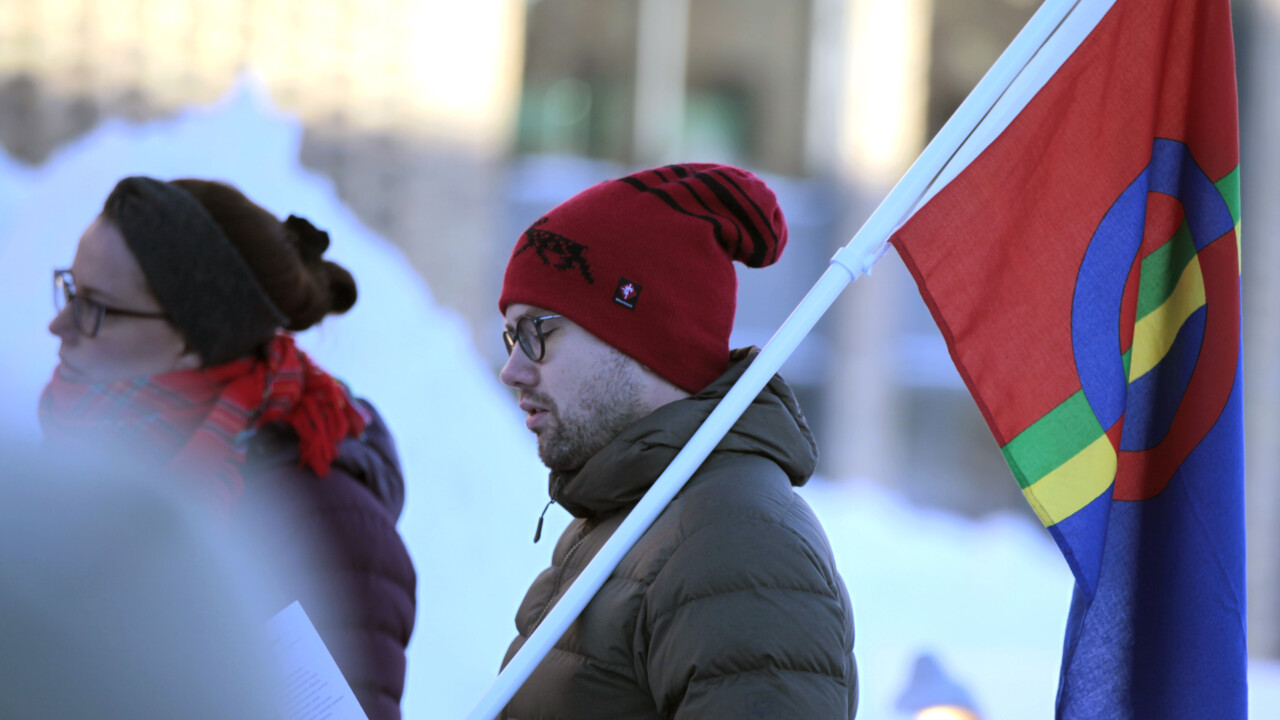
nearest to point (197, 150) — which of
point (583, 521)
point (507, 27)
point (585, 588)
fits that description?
point (507, 27)

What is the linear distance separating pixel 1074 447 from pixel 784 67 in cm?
653

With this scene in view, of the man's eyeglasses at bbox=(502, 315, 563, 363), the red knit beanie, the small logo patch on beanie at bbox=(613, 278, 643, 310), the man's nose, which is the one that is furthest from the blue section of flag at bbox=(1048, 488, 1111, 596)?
the man's nose

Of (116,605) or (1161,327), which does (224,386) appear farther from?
(116,605)

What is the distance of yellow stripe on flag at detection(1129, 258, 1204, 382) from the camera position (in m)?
1.85

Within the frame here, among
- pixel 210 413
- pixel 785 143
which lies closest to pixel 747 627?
pixel 210 413

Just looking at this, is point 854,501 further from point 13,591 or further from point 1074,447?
point 13,591

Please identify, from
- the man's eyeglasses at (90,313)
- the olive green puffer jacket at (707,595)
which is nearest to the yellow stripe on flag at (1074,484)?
the olive green puffer jacket at (707,595)

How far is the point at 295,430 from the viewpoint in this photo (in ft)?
7.74

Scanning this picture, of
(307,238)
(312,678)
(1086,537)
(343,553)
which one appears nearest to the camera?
(312,678)

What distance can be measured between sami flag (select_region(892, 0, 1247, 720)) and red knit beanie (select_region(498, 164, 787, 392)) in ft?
1.10

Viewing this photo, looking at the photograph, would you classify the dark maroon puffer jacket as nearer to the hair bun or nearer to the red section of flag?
the hair bun

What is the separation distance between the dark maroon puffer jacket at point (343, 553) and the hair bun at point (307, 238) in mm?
398

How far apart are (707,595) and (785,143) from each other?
267 inches

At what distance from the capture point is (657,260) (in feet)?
6.52
